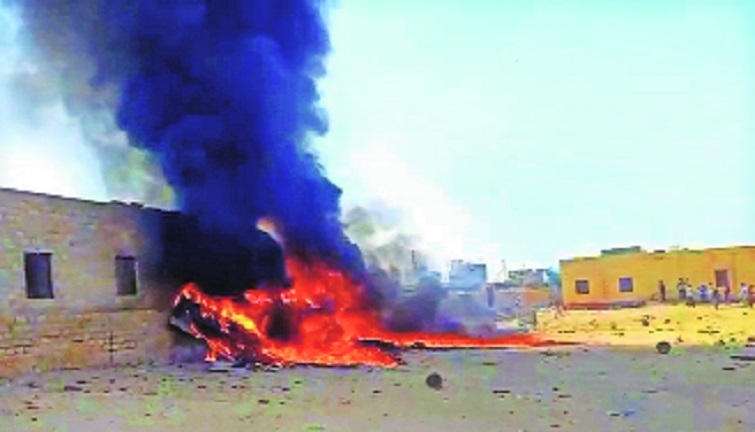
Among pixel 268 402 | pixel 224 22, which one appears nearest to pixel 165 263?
pixel 224 22

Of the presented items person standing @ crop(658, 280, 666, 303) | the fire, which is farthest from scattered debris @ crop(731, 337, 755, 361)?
person standing @ crop(658, 280, 666, 303)

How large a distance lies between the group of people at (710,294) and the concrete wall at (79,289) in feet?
71.3

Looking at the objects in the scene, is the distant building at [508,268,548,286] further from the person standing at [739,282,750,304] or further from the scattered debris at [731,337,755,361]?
the scattered debris at [731,337,755,361]

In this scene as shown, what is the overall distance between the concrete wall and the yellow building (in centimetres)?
2681

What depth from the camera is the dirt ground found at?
8.88 metres

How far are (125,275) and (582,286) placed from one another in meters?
28.4

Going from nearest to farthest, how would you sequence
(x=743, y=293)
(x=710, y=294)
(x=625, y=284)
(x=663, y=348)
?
(x=663, y=348)
(x=743, y=293)
(x=710, y=294)
(x=625, y=284)

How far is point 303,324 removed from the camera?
1786 centimetres

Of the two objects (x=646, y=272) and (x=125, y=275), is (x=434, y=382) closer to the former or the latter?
(x=125, y=275)

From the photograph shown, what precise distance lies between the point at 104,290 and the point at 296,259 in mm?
4309

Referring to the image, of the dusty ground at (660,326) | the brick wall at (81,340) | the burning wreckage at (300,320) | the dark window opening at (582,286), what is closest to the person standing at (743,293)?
the dusty ground at (660,326)

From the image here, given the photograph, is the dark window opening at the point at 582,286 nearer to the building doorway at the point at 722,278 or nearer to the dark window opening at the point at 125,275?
the building doorway at the point at 722,278

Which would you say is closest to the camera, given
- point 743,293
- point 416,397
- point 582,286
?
point 416,397

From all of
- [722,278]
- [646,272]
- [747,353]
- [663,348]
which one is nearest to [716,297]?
[722,278]
